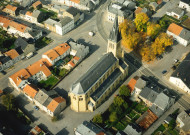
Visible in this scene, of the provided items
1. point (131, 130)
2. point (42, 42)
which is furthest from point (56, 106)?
point (42, 42)

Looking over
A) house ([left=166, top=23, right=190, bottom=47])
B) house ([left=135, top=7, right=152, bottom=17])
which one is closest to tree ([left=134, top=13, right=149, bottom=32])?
house ([left=135, top=7, right=152, bottom=17])

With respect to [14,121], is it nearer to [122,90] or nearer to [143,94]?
[122,90]

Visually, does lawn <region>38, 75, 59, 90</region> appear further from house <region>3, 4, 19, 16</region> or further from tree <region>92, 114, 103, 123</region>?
house <region>3, 4, 19, 16</region>

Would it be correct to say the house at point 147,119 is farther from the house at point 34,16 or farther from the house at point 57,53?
the house at point 34,16

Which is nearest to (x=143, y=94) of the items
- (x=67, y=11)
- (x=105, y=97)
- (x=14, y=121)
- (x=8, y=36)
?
(x=105, y=97)

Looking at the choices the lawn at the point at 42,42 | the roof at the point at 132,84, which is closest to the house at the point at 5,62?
the lawn at the point at 42,42
